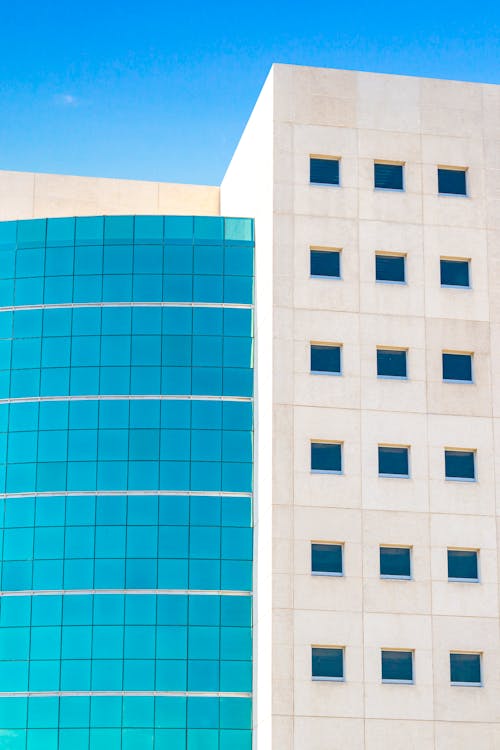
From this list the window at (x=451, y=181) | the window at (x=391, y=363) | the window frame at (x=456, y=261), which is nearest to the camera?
the window at (x=391, y=363)

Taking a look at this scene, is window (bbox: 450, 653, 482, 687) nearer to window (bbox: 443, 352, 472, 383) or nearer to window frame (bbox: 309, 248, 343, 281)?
window (bbox: 443, 352, 472, 383)

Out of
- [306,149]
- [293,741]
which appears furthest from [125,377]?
[293,741]

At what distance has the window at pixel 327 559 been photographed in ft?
149

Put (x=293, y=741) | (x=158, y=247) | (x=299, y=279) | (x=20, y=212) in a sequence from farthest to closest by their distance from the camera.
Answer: (x=20, y=212), (x=158, y=247), (x=299, y=279), (x=293, y=741)

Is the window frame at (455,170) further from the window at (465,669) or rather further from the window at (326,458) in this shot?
the window at (465,669)

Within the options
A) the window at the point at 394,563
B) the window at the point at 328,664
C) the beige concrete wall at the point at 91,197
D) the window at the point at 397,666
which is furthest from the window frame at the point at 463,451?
the beige concrete wall at the point at 91,197

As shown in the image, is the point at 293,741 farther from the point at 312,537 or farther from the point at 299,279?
the point at 299,279

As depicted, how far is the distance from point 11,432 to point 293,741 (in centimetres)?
1494

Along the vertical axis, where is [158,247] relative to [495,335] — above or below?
above

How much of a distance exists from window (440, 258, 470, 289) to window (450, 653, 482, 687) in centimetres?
1294

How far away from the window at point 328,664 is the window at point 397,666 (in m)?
1.44

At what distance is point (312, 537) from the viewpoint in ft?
148

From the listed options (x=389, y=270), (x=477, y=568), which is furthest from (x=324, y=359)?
(x=477, y=568)

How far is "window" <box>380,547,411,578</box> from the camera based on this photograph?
4569cm
